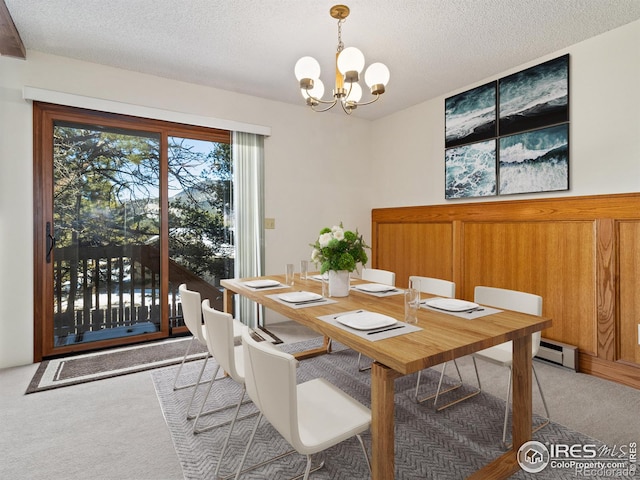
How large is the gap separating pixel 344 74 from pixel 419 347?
4.97 feet

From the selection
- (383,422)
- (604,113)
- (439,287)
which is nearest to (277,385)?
(383,422)

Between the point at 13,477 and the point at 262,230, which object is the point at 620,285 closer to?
the point at 262,230

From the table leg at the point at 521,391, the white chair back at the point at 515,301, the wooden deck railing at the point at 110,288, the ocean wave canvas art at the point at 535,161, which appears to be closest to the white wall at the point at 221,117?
the wooden deck railing at the point at 110,288

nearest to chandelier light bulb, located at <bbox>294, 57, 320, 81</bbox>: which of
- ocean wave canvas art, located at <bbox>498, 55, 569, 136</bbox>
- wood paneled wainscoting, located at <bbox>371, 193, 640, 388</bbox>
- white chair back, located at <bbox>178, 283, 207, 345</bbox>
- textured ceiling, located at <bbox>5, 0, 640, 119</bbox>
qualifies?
textured ceiling, located at <bbox>5, 0, 640, 119</bbox>

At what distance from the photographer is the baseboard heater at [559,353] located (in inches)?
104

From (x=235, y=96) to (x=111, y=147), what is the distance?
1.31 m

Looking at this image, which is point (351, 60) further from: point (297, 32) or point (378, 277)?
point (378, 277)

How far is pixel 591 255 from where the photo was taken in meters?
2.59

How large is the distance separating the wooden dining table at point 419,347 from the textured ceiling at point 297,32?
187cm

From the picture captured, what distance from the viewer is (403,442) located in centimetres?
178

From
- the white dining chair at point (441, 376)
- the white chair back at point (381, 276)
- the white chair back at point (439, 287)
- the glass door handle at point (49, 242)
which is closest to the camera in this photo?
the white dining chair at point (441, 376)

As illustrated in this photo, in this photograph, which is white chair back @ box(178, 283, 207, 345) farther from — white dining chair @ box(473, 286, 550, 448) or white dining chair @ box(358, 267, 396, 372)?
white dining chair @ box(473, 286, 550, 448)

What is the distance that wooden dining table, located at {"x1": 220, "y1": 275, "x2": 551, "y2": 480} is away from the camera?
1.17 m

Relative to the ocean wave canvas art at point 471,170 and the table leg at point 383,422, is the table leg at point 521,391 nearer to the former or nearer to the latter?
the table leg at point 383,422
